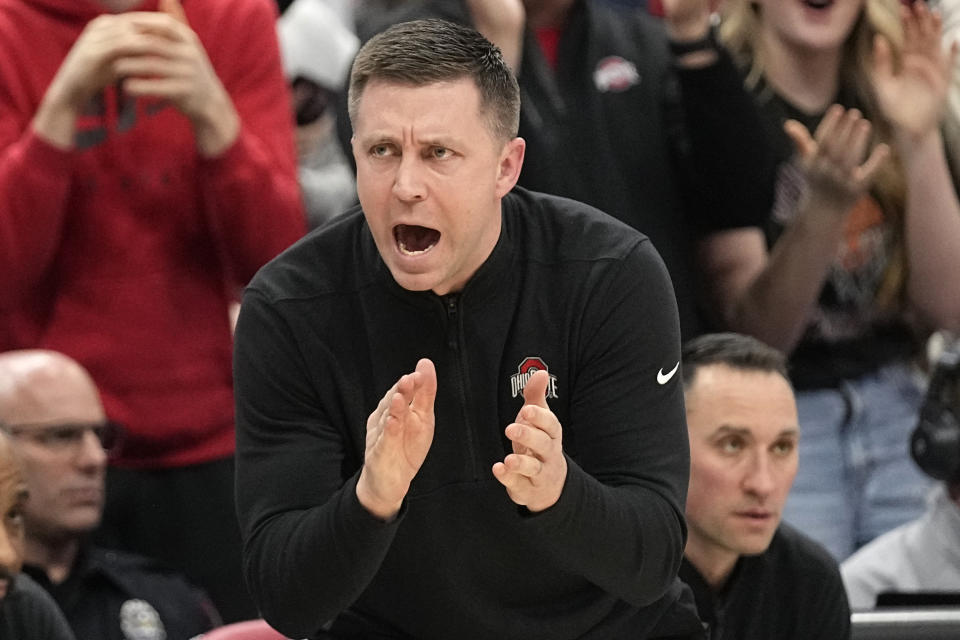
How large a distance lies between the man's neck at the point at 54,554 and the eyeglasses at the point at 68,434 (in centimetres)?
18

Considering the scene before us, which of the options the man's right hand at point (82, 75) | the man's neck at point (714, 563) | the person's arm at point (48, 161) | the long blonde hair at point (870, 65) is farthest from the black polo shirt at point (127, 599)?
the long blonde hair at point (870, 65)

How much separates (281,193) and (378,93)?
1.06 meters

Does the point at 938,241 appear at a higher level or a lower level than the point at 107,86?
lower

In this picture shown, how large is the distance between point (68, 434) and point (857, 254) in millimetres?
1796

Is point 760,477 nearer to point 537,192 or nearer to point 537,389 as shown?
point 537,192

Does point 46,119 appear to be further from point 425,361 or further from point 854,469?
point 854,469

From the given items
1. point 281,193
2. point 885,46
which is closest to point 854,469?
point 885,46

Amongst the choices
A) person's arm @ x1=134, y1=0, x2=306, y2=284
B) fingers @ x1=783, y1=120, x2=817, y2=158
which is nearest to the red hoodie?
person's arm @ x1=134, y1=0, x2=306, y2=284

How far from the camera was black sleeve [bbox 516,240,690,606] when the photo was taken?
2143mm

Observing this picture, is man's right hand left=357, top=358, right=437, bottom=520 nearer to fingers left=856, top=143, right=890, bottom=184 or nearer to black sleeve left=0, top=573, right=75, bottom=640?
black sleeve left=0, top=573, right=75, bottom=640

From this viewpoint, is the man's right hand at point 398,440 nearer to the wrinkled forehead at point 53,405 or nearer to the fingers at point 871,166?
the wrinkled forehead at point 53,405

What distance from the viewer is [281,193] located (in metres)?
3.20

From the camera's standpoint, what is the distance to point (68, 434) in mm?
3146

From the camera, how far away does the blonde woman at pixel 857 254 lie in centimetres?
363
